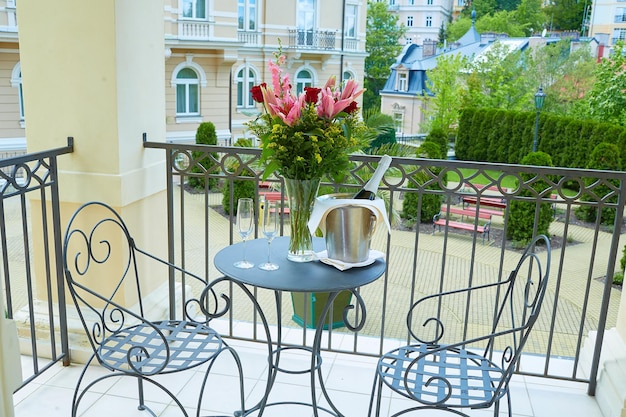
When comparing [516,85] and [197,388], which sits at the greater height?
[516,85]

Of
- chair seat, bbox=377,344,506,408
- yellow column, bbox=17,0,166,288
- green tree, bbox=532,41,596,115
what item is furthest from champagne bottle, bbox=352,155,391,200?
green tree, bbox=532,41,596,115

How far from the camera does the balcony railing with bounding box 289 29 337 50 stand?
1892 centimetres

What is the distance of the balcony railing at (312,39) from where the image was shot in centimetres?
1892

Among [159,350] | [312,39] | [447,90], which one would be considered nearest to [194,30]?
[312,39]

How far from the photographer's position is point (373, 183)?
2.08 meters

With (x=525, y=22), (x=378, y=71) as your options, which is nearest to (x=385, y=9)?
(x=378, y=71)

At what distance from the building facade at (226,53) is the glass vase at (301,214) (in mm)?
11916

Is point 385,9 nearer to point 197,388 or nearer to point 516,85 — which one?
point 516,85

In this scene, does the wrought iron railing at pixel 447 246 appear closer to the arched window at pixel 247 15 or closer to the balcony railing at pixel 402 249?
the balcony railing at pixel 402 249

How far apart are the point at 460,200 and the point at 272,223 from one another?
12.0 m

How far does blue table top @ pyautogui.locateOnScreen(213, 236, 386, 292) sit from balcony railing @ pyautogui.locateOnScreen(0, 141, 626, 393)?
32 cm

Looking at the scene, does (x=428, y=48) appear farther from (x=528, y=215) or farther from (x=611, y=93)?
(x=528, y=215)

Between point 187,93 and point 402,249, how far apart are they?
905 centimetres

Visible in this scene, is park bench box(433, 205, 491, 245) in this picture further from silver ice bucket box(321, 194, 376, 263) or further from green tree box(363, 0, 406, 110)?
green tree box(363, 0, 406, 110)
